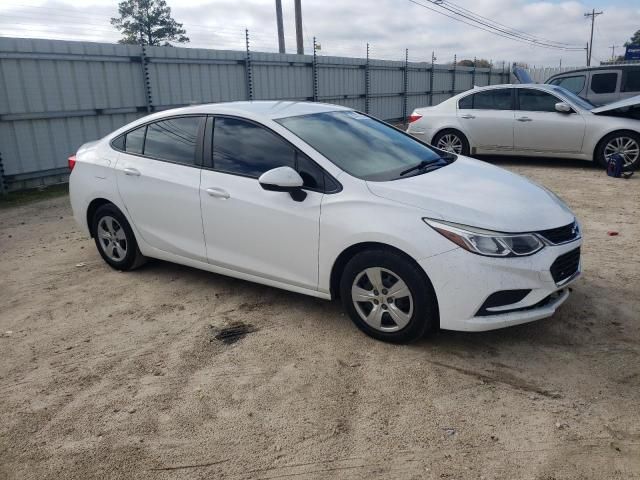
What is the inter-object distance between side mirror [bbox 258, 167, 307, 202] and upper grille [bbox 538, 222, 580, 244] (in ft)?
5.29

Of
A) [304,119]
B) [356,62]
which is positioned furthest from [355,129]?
[356,62]

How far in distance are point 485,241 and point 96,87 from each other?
30.1 ft

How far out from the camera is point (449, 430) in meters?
2.86

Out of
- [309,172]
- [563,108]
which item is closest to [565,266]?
[309,172]

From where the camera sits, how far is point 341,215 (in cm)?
366

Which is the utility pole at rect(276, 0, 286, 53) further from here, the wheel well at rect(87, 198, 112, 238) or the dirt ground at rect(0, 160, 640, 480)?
the dirt ground at rect(0, 160, 640, 480)

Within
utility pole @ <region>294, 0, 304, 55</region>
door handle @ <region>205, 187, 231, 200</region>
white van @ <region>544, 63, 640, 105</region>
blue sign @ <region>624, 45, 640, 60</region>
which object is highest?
utility pole @ <region>294, 0, 304, 55</region>

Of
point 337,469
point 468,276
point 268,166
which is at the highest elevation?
point 268,166

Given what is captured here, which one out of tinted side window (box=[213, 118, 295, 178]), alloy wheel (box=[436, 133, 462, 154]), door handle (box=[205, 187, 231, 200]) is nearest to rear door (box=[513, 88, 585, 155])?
alloy wheel (box=[436, 133, 462, 154])

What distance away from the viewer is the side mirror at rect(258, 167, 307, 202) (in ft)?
12.2

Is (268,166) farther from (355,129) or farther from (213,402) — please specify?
(213,402)

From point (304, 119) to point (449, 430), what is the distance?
2.58m

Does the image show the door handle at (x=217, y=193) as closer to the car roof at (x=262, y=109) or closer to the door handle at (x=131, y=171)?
the car roof at (x=262, y=109)

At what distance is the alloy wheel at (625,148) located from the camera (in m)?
9.36
